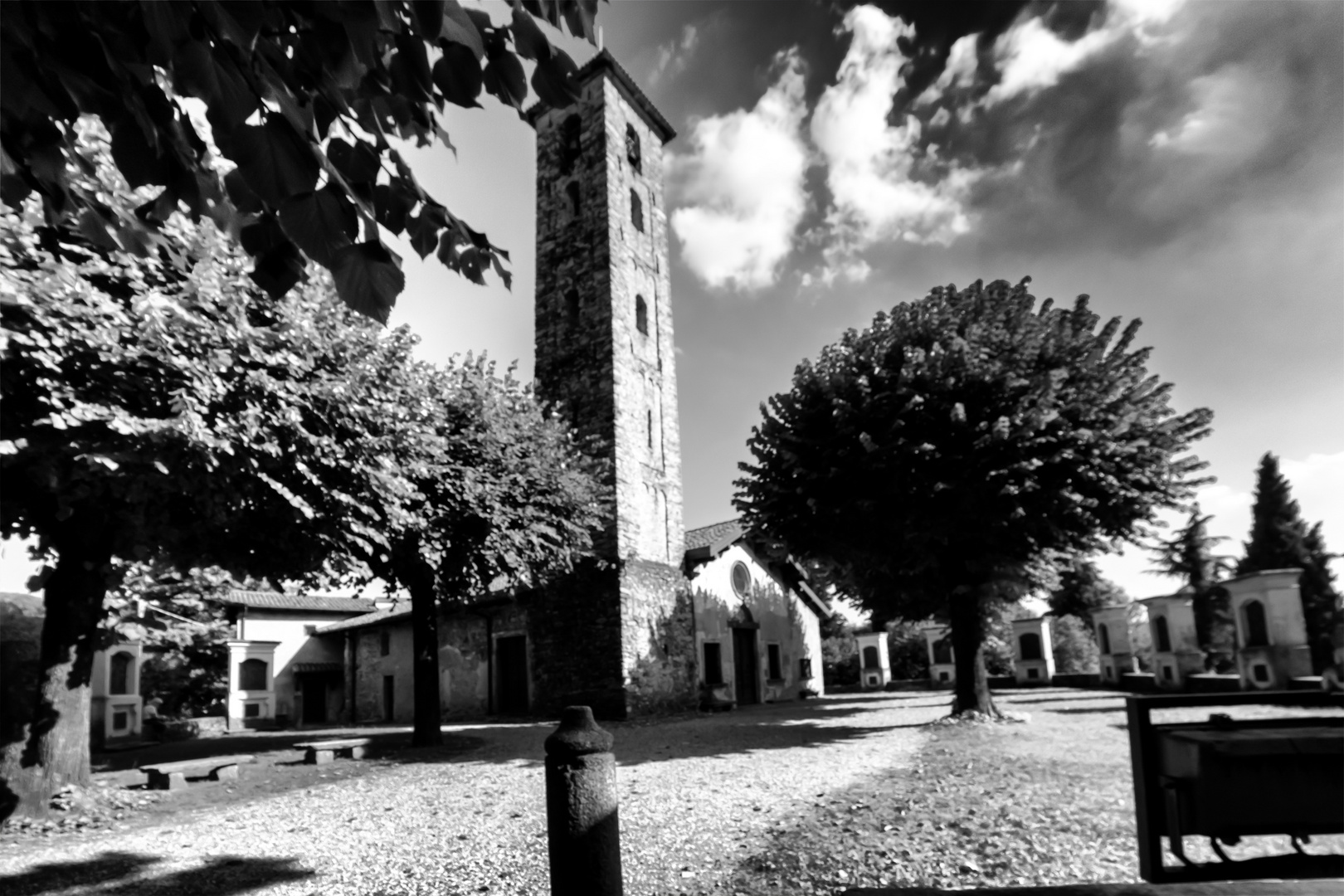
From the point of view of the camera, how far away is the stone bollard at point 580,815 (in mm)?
3828

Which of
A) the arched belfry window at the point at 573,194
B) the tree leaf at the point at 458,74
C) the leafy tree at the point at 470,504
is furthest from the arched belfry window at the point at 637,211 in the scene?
the tree leaf at the point at 458,74

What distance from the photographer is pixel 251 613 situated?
3170cm

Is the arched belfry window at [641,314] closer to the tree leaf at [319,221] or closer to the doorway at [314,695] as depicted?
the doorway at [314,695]

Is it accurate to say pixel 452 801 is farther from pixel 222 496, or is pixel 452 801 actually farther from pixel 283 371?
pixel 283 371

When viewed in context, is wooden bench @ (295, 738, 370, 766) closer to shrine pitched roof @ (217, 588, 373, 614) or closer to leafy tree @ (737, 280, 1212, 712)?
leafy tree @ (737, 280, 1212, 712)

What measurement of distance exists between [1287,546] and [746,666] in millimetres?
31960

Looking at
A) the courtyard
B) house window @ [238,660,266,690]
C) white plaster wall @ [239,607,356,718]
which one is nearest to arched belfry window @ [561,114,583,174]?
the courtyard

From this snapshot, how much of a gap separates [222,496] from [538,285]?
1704 cm

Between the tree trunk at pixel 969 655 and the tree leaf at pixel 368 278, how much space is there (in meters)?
14.9

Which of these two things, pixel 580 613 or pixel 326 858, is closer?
pixel 326 858

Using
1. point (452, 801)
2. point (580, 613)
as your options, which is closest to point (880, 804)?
point (452, 801)

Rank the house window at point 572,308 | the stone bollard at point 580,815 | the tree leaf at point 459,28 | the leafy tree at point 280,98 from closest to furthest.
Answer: the leafy tree at point 280,98
the tree leaf at point 459,28
the stone bollard at point 580,815
the house window at point 572,308

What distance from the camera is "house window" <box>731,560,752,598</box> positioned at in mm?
25859

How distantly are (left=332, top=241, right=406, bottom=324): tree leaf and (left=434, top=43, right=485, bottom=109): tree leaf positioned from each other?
0.58 metres
